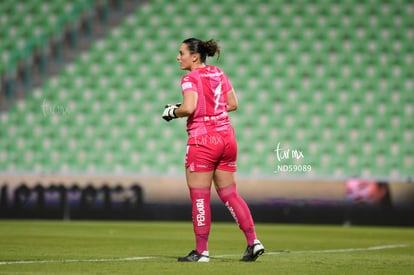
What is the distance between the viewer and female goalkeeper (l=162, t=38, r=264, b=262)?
275 inches

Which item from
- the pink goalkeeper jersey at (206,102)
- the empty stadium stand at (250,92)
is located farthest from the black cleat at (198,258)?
the empty stadium stand at (250,92)

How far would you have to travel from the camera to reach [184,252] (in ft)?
28.1

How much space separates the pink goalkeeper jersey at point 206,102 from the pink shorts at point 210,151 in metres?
0.06

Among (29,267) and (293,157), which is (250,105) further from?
(29,267)

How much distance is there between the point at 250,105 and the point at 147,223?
430cm

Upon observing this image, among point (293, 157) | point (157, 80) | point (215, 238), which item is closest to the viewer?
point (215, 238)

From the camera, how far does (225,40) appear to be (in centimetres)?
1958

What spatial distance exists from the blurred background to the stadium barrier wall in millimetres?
42

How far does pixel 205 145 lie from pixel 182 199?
9120mm

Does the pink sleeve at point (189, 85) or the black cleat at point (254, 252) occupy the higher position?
the pink sleeve at point (189, 85)

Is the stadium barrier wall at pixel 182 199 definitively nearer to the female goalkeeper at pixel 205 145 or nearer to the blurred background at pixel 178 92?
the blurred background at pixel 178 92

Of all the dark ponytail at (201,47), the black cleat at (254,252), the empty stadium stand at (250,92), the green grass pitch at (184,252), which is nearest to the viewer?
the green grass pitch at (184,252)

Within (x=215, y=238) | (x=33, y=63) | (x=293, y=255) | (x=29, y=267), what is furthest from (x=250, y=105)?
(x=29, y=267)

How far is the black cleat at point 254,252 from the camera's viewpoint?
6.93m
